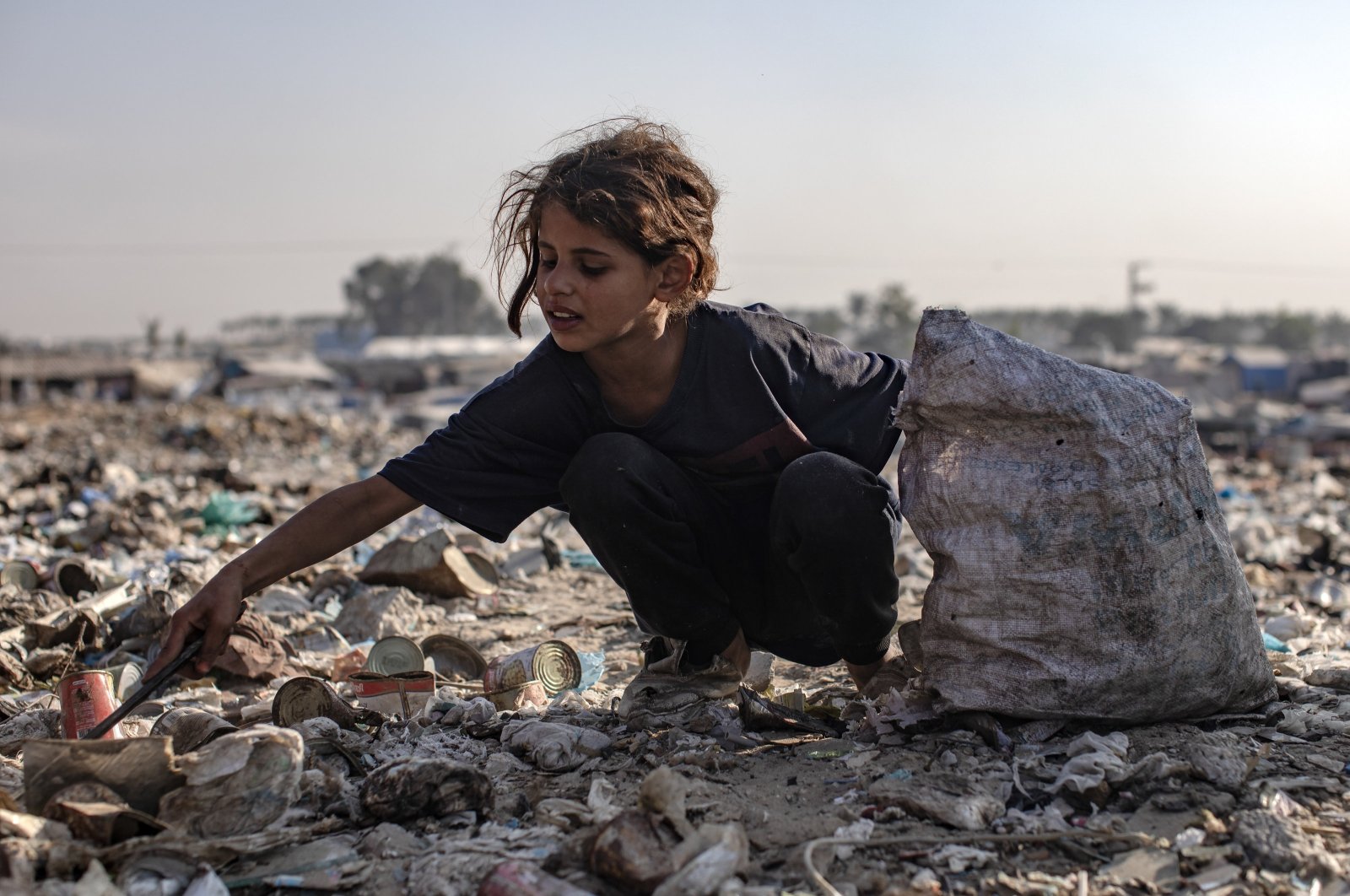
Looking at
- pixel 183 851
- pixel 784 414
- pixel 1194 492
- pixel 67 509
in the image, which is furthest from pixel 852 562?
pixel 67 509

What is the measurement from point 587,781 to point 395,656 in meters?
1.02

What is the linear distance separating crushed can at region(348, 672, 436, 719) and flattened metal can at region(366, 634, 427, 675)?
0.34m

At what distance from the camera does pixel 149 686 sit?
1.93 m

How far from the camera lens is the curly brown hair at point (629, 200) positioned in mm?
2166

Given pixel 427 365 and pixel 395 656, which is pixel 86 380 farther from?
pixel 395 656

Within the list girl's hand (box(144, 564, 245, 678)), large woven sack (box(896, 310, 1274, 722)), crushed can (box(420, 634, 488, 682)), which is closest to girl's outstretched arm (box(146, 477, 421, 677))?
girl's hand (box(144, 564, 245, 678))

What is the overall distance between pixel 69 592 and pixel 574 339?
2735mm

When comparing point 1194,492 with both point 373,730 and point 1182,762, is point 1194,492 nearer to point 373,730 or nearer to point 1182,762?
point 1182,762

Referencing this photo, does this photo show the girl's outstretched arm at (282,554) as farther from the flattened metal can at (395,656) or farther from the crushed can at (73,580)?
the crushed can at (73,580)

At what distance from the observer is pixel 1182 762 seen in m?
1.89

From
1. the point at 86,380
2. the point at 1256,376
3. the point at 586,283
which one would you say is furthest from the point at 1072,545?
the point at 1256,376

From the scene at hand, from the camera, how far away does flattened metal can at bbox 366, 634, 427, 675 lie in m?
2.84

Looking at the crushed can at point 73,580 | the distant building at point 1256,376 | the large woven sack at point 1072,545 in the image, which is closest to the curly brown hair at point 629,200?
the large woven sack at point 1072,545

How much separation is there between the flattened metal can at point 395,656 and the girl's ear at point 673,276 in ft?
3.81
